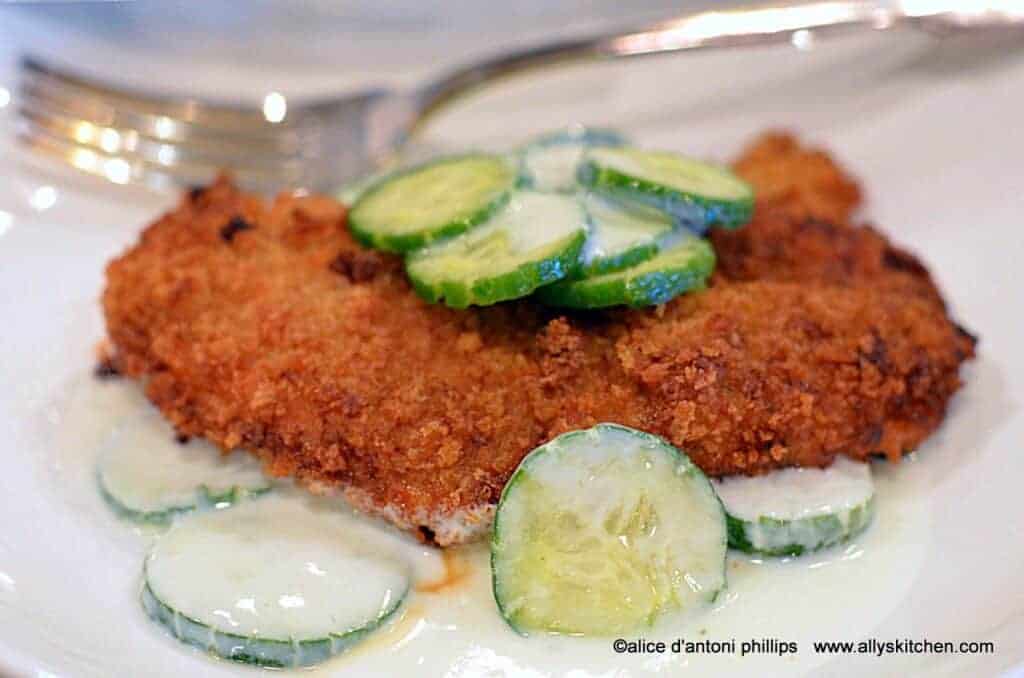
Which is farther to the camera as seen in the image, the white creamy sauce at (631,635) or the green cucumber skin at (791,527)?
the green cucumber skin at (791,527)

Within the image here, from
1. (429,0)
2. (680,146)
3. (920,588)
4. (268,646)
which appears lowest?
(268,646)

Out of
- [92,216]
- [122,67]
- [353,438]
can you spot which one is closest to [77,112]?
[92,216]

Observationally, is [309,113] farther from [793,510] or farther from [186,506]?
[793,510]

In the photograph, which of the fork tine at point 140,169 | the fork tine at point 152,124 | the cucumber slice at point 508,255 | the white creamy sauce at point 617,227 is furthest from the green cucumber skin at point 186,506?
the fork tine at point 152,124

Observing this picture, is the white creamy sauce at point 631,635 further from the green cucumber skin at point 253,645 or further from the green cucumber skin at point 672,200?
the green cucumber skin at point 672,200

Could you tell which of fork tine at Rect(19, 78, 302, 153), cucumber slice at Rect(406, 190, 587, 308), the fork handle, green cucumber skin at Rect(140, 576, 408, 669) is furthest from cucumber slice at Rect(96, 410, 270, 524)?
the fork handle

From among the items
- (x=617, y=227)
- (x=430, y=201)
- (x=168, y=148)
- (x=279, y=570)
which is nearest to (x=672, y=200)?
(x=617, y=227)

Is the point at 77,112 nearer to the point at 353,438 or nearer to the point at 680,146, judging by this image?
the point at 353,438

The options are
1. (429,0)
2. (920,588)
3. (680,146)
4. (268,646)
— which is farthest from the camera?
(429,0)
